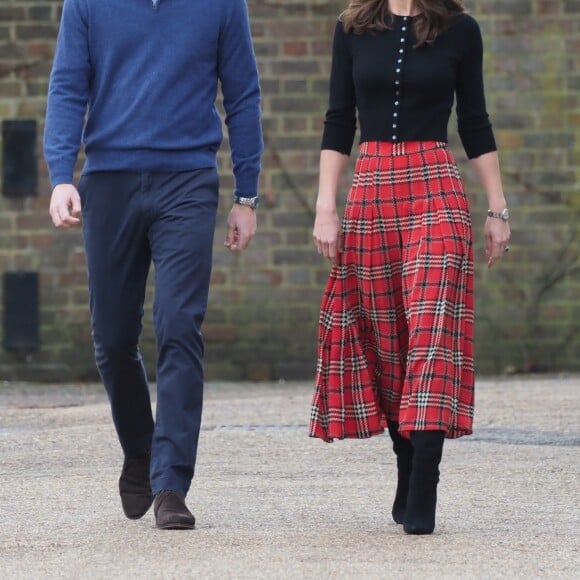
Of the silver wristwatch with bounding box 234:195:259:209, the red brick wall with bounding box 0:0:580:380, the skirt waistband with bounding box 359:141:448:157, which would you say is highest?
the skirt waistband with bounding box 359:141:448:157

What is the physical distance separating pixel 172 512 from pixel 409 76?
1.47 metres

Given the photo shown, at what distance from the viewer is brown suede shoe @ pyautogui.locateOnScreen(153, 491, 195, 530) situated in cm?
499

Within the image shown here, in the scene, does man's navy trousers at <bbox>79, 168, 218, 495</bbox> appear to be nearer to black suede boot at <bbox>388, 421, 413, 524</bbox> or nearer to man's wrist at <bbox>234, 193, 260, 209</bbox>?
man's wrist at <bbox>234, 193, 260, 209</bbox>

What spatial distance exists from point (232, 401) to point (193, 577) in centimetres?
557

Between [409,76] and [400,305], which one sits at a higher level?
[409,76]

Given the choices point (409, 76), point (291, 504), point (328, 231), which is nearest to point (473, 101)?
point (409, 76)

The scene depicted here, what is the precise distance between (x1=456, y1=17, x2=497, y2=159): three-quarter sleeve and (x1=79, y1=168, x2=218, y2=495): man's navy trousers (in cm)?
78

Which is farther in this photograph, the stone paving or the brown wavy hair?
the brown wavy hair

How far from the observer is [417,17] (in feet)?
16.8

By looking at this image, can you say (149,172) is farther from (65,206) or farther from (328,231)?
(328,231)

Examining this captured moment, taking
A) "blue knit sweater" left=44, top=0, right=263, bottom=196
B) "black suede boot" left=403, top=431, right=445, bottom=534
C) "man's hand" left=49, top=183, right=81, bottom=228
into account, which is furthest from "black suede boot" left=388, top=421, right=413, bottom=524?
"man's hand" left=49, top=183, right=81, bottom=228

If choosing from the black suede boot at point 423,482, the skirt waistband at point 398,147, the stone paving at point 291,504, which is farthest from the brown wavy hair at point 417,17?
the stone paving at point 291,504

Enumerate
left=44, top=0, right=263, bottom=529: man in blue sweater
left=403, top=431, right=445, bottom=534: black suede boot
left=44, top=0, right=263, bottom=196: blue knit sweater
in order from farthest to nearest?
1. left=44, top=0, right=263, bottom=196: blue knit sweater
2. left=44, top=0, right=263, bottom=529: man in blue sweater
3. left=403, top=431, right=445, bottom=534: black suede boot

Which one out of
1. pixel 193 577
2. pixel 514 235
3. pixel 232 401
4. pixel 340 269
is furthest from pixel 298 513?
A: pixel 514 235
